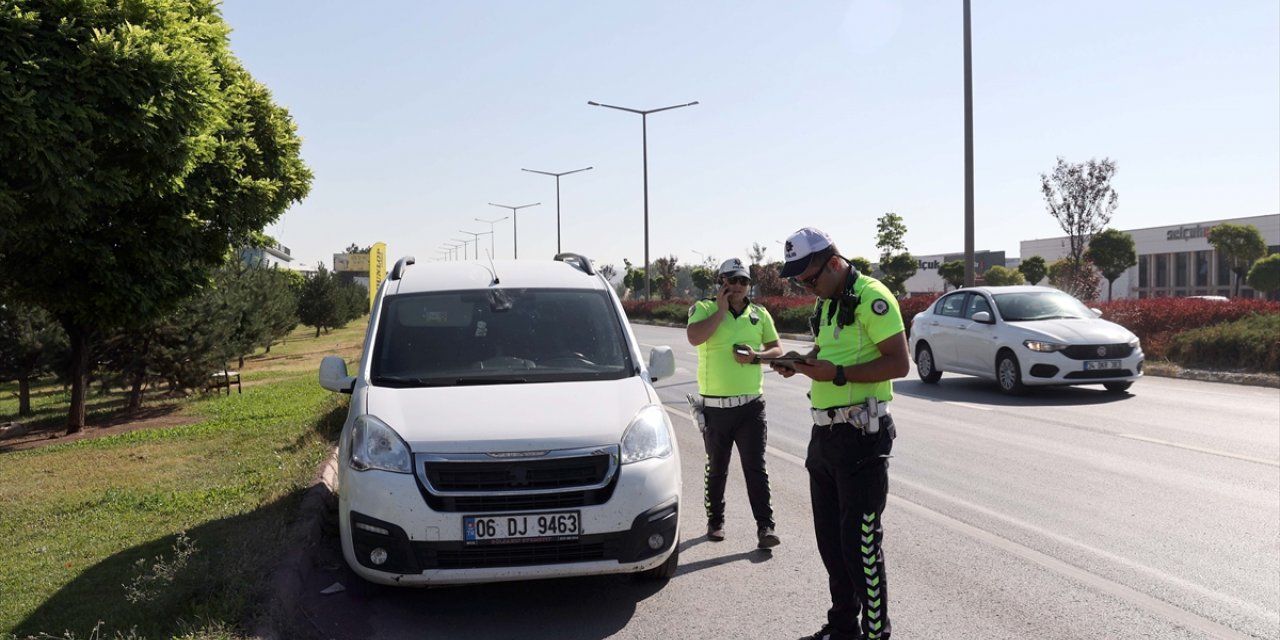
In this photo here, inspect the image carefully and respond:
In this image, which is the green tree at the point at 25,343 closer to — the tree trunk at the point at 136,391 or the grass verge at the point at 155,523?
the tree trunk at the point at 136,391

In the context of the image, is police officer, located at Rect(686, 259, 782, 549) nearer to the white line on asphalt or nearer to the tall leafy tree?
the white line on asphalt

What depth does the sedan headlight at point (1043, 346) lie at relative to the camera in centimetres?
1402

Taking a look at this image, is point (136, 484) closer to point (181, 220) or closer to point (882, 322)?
point (181, 220)

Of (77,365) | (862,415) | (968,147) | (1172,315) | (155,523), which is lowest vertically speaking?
(155,523)

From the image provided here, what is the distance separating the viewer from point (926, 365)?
16.9 metres

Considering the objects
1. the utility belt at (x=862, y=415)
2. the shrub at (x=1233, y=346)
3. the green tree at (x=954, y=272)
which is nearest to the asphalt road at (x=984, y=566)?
the utility belt at (x=862, y=415)

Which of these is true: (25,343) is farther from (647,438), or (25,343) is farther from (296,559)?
(647,438)

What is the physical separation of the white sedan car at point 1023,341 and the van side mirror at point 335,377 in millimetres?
10784

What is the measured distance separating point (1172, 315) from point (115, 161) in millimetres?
18954

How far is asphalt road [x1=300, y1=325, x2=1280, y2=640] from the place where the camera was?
16.1 ft

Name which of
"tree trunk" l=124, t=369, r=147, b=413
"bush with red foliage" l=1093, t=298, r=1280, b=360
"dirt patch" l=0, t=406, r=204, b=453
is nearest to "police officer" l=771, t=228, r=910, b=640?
"dirt patch" l=0, t=406, r=204, b=453

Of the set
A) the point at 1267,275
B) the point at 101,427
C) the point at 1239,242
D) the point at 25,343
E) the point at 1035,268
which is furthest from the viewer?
the point at 1035,268

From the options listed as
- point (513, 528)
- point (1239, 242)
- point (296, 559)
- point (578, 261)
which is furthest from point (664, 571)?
point (1239, 242)

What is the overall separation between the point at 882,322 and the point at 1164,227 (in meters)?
83.4
